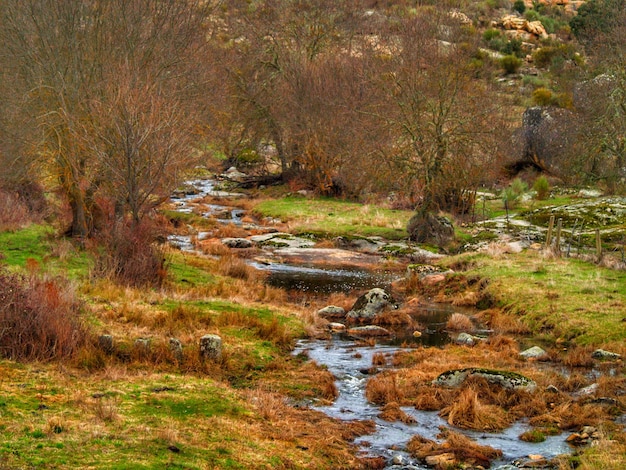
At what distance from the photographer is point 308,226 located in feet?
114

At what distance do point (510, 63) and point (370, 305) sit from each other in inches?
2378

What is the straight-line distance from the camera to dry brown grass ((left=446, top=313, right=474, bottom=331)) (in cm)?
1956

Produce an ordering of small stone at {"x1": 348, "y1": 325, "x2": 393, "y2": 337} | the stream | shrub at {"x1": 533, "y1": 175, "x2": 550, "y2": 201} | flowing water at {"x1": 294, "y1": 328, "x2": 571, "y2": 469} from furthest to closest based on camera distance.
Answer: shrub at {"x1": 533, "y1": 175, "x2": 550, "y2": 201} < small stone at {"x1": 348, "y1": 325, "x2": 393, "y2": 337} < the stream < flowing water at {"x1": 294, "y1": 328, "x2": 571, "y2": 469}

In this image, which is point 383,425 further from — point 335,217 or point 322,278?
point 335,217

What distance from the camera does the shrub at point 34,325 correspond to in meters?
12.5

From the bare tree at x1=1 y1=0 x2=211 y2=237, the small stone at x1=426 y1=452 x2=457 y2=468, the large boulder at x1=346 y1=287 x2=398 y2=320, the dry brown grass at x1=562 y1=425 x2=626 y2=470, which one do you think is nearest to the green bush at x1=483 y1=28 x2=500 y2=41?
the bare tree at x1=1 y1=0 x2=211 y2=237

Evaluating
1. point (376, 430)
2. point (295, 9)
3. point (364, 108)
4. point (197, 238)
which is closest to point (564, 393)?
point (376, 430)

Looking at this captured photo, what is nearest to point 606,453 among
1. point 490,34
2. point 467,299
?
point 467,299

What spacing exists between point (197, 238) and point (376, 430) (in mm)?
20250

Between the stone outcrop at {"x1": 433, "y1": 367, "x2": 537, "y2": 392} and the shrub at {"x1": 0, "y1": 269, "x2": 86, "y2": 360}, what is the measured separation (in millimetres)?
6428

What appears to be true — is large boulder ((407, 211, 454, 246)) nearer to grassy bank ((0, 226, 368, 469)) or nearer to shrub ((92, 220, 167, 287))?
grassy bank ((0, 226, 368, 469))

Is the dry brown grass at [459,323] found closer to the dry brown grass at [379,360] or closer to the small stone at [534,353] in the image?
the small stone at [534,353]

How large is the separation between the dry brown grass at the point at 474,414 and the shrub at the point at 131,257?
9484 millimetres

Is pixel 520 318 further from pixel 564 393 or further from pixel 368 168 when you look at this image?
pixel 368 168
